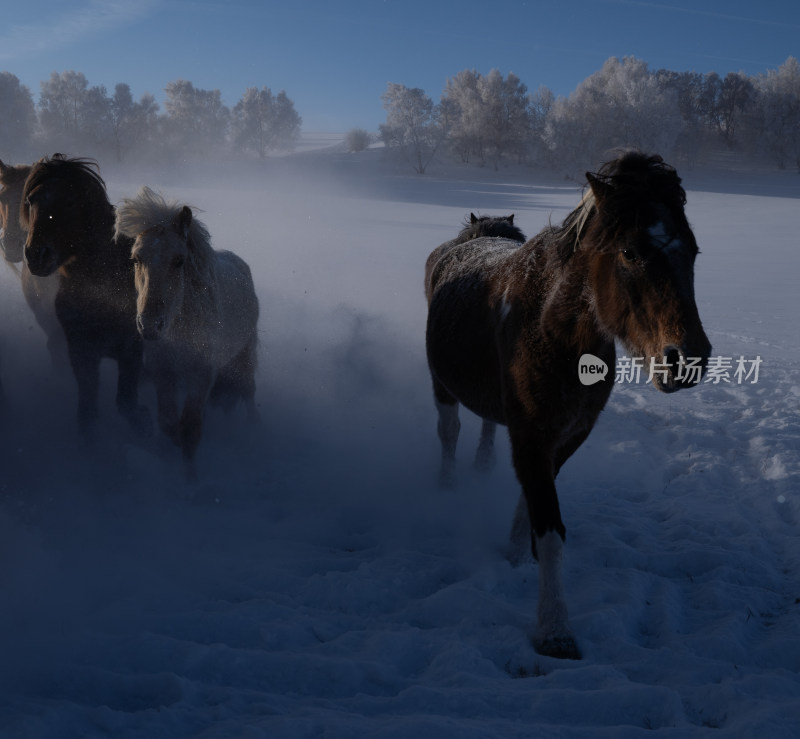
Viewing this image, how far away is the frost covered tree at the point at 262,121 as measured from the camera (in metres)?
54.6

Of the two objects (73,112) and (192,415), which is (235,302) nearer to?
(192,415)

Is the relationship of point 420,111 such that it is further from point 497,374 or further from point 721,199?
point 497,374

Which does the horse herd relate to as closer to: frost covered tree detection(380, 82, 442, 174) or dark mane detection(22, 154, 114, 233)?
dark mane detection(22, 154, 114, 233)

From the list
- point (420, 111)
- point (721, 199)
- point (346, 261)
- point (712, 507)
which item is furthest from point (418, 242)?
point (420, 111)

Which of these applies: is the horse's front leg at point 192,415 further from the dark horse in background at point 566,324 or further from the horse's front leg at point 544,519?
the horse's front leg at point 544,519

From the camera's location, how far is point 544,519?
298 cm

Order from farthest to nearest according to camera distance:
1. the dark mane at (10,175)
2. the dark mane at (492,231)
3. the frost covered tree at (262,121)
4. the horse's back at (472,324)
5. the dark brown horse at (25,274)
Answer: the frost covered tree at (262,121), the dark mane at (10,175), the dark brown horse at (25,274), the dark mane at (492,231), the horse's back at (472,324)

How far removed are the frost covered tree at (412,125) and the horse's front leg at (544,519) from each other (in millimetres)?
48044

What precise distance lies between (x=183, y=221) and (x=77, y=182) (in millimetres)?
1396

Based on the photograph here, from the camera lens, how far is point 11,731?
199cm

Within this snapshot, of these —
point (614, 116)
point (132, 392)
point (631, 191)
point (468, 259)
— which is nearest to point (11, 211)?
point (132, 392)

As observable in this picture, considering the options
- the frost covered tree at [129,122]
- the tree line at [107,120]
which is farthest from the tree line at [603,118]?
the frost covered tree at [129,122]

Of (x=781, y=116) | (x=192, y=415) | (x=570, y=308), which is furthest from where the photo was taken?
(x=781, y=116)

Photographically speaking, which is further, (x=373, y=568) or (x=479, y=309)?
(x=479, y=309)
